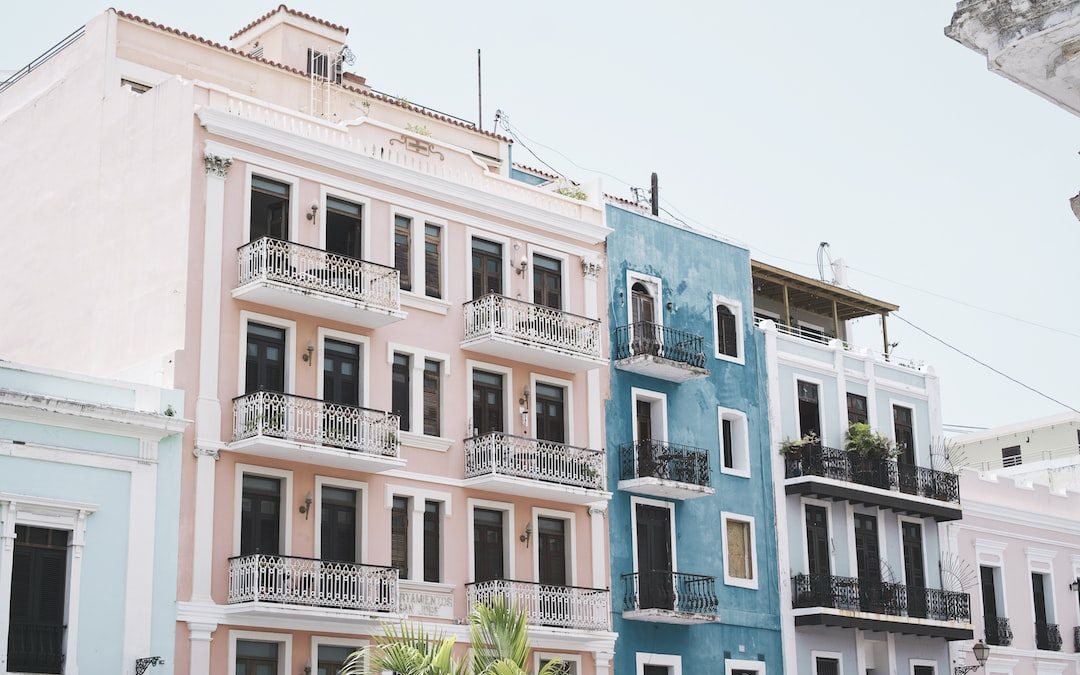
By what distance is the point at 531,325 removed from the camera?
110 ft

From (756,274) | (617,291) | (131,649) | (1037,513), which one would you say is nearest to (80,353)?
(131,649)

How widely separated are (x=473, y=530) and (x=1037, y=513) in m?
20.6

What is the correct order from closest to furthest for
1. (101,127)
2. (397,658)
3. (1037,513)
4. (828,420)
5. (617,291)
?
(397,658) < (101,127) < (617,291) < (828,420) < (1037,513)

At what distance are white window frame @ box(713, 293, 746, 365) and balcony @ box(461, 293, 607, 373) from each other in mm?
4701

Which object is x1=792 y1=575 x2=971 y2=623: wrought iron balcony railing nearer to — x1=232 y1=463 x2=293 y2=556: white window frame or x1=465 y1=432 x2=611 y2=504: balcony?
x1=465 y1=432 x2=611 y2=504: balcony

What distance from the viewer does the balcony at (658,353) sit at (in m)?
35.8

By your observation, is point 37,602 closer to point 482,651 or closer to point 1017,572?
point 482,651

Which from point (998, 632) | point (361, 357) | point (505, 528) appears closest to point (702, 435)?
point (505, 528)

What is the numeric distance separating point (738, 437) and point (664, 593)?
5.25 meters

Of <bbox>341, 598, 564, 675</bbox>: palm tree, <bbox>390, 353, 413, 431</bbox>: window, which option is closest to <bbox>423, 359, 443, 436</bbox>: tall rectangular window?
<bbox>390, 353, 413, 431</bbox>: window

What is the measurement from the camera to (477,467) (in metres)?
32.1

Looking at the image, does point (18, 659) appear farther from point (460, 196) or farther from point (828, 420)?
point (828, 420)

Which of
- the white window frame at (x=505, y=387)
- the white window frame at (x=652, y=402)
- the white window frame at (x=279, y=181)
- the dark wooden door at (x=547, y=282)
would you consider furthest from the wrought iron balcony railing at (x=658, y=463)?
the white window frame at (x=279, y=181)

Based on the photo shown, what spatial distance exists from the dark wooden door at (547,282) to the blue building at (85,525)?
997cm
